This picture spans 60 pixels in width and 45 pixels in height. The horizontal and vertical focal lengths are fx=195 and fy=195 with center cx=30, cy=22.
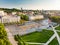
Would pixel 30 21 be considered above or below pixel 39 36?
above

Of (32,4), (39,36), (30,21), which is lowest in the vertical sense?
(39,36)

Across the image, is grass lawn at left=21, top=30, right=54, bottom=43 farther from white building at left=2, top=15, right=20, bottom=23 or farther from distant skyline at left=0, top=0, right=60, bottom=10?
distant skyline at left=0, top=0, right=60, bottom=10

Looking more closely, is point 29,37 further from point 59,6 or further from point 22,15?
point 59,6

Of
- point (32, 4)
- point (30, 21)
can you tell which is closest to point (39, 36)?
point (30, 21)

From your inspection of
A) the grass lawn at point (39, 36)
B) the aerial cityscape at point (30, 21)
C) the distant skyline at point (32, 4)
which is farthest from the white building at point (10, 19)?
the grass lawn at point (39, 36)

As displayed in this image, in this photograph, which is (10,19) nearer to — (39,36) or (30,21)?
(30,21)

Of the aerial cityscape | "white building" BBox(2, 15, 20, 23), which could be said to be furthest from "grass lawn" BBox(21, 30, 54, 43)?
"white building" BBox(2, 15, 20, 23)

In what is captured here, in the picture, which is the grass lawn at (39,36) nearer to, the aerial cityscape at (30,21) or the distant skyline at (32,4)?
the aerial cityscape at (30,21)
